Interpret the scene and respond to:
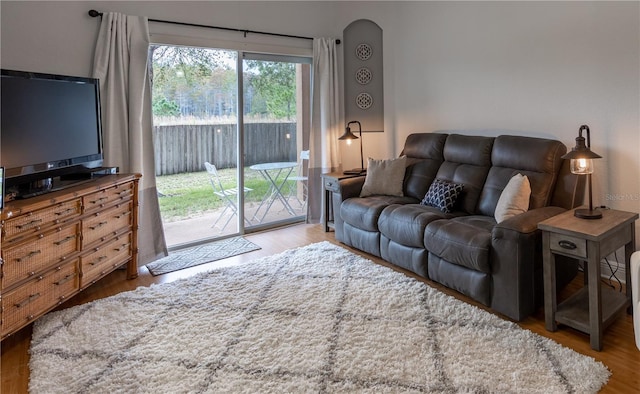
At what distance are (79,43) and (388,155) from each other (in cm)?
326

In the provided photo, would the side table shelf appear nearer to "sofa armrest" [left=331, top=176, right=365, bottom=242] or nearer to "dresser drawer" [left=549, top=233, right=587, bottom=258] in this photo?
"dresser drawer" [left=549, top=233, right=587, bottom=258]

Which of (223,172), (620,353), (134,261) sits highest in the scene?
(223,172)

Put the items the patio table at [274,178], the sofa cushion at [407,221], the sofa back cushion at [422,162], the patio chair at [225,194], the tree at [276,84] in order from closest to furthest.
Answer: the sofa cushion at [407,221] < the sofa back cushion at [422,162] < the patio chair at [225,194] < the tree at [276,84] < the patio table at [274,178]

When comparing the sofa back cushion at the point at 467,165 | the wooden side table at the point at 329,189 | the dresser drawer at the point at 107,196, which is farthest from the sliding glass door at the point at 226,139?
the sofa back cushion at the point at 467,165

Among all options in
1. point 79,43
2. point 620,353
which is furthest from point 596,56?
point 79,43

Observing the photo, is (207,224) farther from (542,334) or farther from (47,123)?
(542,334)

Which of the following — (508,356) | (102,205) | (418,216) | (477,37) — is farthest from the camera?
(477,37)

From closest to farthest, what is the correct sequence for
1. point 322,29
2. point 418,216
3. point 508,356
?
1. point 508,356
2. point 418,216
3. point 322,29

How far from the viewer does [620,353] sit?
2.07 m

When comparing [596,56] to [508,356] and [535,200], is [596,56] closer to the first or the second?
[535,200]

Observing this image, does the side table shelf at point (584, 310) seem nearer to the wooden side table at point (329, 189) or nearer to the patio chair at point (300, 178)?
the wooden side table at point (329, 189)

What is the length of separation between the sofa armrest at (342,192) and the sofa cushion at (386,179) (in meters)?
0.07

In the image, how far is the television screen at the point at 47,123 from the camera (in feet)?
7.73

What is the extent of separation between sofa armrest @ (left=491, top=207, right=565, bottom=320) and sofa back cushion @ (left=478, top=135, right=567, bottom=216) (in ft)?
1.67
